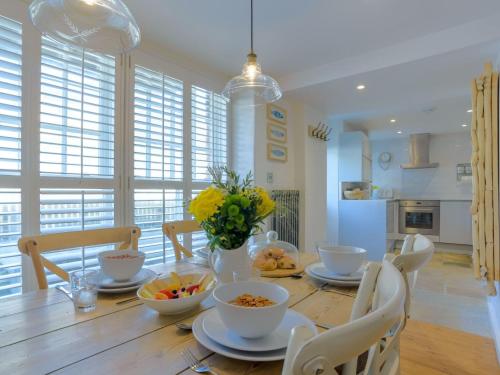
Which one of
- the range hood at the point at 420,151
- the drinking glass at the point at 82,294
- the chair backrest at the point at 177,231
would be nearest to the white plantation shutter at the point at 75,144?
the chair backrest at the point at 177,231

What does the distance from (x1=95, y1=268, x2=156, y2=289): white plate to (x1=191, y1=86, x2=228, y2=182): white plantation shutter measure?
5.38 feet

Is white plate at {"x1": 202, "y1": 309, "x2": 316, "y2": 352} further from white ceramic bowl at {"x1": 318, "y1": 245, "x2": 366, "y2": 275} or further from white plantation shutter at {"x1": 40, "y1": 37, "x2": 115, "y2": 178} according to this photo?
white plantation shutter at {"x1": 40, "y1": 37, "x2": 115, "y2": 178}

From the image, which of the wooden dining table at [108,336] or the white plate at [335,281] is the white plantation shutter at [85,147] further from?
the white plate at [335,281]

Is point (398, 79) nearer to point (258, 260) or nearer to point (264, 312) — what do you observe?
point (258, 260)

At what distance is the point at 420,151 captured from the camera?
19.2 feet

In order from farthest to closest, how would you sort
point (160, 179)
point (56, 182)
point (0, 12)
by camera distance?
point (160, 179)
point (56, 182)
point (0, 12)

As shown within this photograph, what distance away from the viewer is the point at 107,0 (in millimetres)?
1095

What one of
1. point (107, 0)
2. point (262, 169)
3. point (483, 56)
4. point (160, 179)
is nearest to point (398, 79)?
point (483, 56)

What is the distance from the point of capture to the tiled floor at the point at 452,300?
2.31m

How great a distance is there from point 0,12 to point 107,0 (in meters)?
1.05

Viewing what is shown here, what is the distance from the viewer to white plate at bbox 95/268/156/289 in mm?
996

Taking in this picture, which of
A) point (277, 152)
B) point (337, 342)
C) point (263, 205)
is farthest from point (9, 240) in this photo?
point (277, 152)

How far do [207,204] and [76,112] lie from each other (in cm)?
152

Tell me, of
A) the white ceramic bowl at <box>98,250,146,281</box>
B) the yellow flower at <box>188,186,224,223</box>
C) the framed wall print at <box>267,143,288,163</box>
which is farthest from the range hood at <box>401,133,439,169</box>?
the white ceramic bowl at <box>98,250,146,281</box>
